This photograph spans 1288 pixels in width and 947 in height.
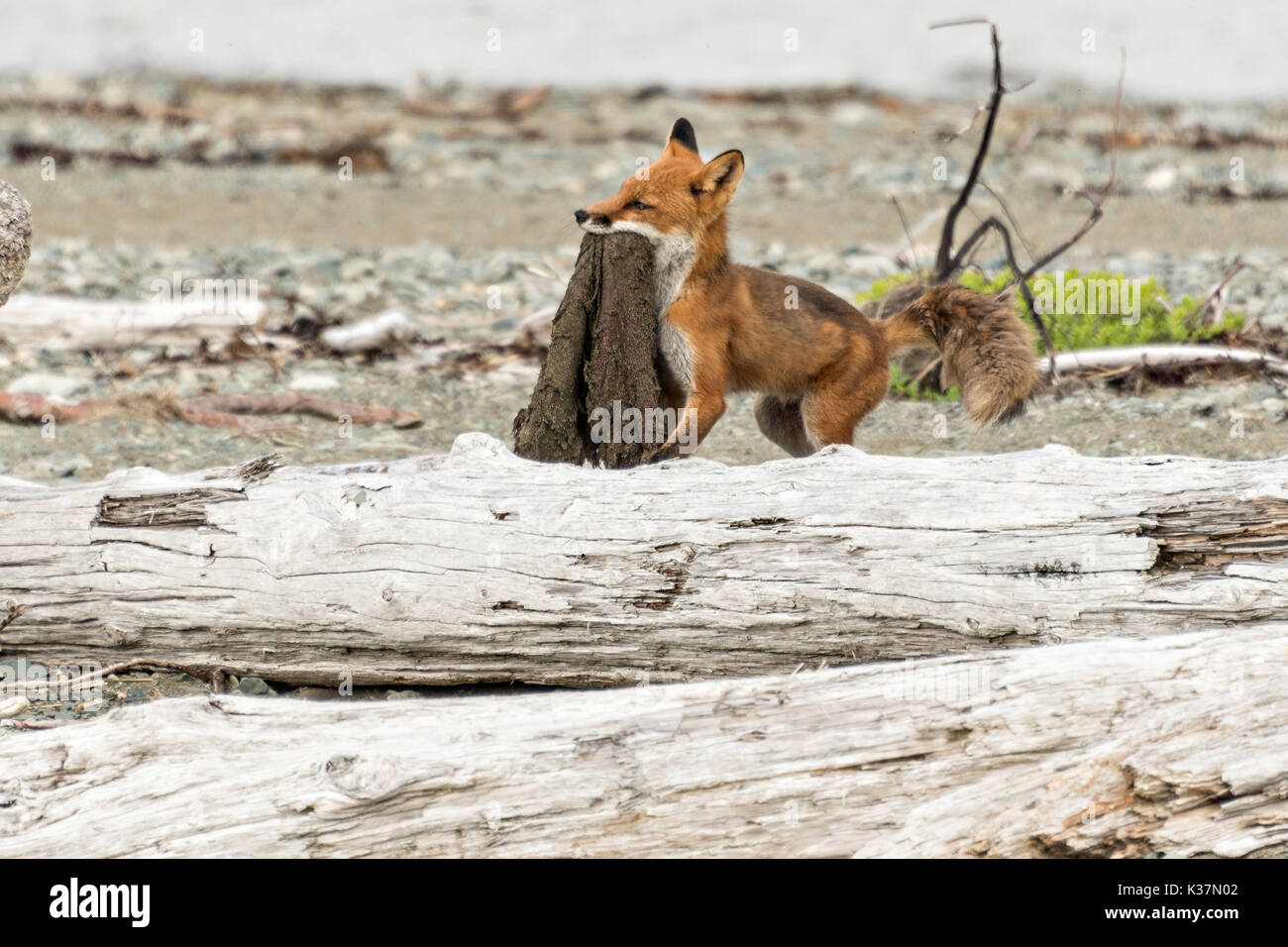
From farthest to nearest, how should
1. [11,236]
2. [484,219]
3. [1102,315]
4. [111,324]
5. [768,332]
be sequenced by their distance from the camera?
[484,219] → [111,324] → [1102,315] → [768,332] → [11,236]

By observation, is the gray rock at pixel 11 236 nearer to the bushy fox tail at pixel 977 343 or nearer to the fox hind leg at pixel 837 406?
the fox hind leg at pixel 837 406

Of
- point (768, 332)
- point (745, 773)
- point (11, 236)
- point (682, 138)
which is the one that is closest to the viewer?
point (745, 773)

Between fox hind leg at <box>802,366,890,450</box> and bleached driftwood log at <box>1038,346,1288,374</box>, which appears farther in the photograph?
bleached driftwood log at <box>1038,346,1288,374</box>

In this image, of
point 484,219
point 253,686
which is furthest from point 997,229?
point 484,219

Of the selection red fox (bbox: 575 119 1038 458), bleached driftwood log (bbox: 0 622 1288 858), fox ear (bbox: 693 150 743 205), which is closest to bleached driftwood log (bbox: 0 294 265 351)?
red fox (bbox: 575 119 1038 458)

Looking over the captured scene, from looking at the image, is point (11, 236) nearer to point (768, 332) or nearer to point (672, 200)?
point (672, 200)

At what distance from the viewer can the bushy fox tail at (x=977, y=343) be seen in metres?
6.06

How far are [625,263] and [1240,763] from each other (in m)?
3.14

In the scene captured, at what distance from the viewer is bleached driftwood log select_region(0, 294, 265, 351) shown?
32.0 feet

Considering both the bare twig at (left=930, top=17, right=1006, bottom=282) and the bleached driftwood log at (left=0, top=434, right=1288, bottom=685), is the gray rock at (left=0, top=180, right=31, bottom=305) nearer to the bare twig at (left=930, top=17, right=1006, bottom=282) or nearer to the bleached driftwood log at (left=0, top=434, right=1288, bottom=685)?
the bleached driftwood log at (left=0, top=434, right=1288, bottom=685)

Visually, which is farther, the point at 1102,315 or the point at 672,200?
the point at 1102,315

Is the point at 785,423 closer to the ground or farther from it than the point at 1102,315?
closer to the ground

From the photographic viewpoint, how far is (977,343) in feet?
20.5

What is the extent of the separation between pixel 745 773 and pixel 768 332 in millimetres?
2831
